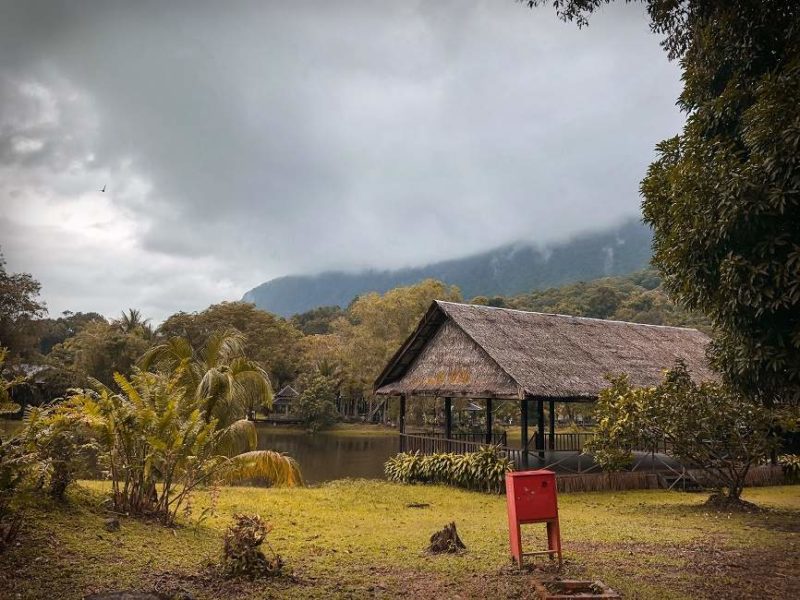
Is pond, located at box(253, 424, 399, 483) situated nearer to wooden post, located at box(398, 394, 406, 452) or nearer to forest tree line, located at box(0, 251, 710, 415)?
wooden post, located at box(398, 394, 406, 452)

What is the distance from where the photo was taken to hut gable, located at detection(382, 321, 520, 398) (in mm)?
16422

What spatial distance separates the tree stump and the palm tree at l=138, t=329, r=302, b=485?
241 inches

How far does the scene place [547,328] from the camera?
19.9 metres

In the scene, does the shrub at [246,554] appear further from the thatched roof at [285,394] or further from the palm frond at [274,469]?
the thatched roof at [285,394]

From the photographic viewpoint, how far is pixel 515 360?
656 inches

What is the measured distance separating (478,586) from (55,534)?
4465 mm

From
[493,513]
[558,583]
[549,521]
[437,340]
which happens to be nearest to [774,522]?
[493,513]

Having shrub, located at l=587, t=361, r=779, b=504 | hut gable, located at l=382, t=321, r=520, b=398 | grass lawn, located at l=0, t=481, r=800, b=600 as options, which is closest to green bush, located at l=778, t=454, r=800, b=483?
shrub, located at l=587, t=361, r=779, b=504

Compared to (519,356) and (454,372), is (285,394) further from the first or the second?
(519,356)

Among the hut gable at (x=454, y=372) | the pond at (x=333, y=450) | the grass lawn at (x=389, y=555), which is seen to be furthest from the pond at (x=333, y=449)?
the grass lawn at (x=389, y=555)

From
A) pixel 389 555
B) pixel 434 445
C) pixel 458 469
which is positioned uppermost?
pixel 434 445

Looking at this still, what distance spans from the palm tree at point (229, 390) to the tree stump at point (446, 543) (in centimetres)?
613

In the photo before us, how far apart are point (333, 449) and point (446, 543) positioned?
25870 millimetres

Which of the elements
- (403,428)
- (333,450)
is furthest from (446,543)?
(333,450)
